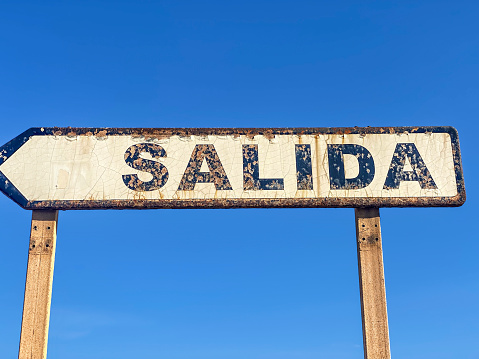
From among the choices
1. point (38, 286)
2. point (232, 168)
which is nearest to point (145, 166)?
point (232, 168)

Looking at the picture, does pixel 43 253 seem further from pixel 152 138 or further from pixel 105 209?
pixel 152 138

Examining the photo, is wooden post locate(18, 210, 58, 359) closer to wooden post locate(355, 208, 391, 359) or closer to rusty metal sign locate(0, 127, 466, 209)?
rusty metal sign locate(0, 127, 466, 209)

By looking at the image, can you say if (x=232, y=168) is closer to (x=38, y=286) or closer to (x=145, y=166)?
(x=145, y=166)

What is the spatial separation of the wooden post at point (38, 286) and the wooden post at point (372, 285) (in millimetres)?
3055

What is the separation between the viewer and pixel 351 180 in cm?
584

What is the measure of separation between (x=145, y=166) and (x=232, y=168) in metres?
0.91

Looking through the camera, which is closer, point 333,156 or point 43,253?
point 43,253

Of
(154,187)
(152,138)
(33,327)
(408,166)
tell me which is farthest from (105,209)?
(408,166)

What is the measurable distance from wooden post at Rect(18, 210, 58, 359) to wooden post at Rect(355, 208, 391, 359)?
120 inches

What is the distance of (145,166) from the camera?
5.89 meters

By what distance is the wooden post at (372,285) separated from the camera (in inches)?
210

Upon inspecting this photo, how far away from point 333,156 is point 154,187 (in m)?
1.91

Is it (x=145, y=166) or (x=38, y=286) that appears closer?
(x=38, y=286)

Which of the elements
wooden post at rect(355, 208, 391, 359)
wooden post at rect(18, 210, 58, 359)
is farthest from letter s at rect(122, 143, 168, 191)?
wooden post at rect(355, 208, 391, 359)
